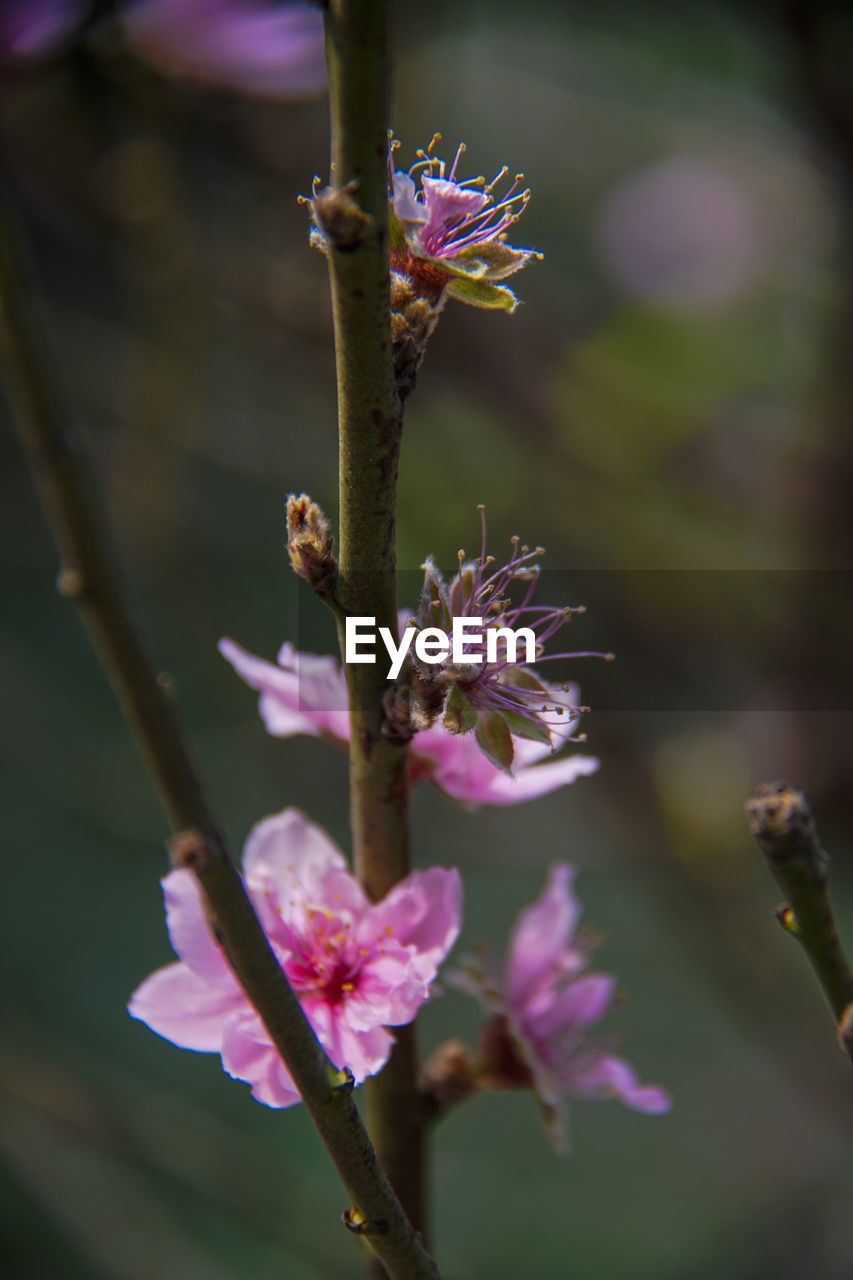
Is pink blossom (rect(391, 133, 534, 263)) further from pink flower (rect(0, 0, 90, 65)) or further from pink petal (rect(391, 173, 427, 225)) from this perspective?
pink flower (rect(0, 0, 90, 65))

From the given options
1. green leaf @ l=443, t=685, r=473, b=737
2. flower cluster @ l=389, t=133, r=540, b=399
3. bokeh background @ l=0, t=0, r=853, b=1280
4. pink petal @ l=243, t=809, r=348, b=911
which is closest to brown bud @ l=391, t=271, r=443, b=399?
flower cluster @ l=389, t=133, r=540, b=399

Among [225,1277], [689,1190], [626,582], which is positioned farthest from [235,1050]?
[689,1190]

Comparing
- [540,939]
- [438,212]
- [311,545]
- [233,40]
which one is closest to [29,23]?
[233,40]

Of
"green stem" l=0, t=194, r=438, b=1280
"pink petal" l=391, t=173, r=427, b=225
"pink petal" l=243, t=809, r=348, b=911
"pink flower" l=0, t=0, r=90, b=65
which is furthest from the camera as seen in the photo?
"pink flower" l=0, t=0, r=90, b=65

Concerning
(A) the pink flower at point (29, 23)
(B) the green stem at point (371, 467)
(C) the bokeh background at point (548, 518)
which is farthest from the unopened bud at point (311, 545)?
(C) the bokeh background at point (548, 518)

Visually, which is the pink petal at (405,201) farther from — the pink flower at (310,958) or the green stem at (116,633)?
the pink flower at (310,958)
